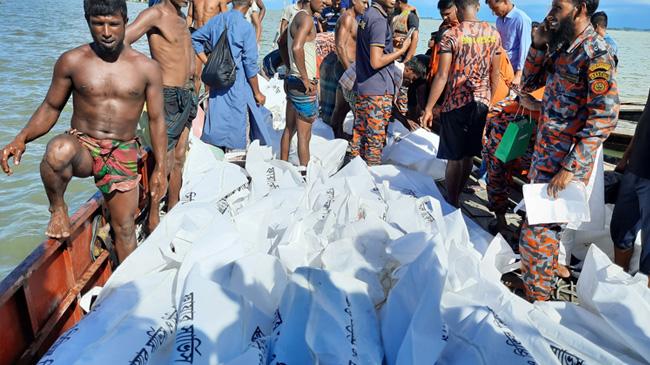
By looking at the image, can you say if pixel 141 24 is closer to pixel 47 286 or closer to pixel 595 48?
pixel 47 286

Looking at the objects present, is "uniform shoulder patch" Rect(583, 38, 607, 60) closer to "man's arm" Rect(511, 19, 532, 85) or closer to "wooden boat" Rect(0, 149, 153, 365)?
"wooden boat" Rect(0, 149, 153, 365)

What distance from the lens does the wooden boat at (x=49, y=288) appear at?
176 centimetres

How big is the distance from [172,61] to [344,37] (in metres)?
1.58

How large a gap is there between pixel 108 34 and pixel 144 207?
1322mm

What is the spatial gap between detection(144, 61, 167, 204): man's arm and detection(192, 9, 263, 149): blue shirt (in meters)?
1.63

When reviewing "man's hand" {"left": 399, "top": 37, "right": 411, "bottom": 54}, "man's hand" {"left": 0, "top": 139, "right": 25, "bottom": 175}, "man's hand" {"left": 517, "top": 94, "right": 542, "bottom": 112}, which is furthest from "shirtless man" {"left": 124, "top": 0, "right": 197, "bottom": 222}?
"man's hand" {"left": 517, "top": 94, "right": 542, "bottom": 112}

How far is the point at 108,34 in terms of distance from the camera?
7.66 feet

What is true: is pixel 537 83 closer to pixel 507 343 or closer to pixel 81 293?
pixel 507 343

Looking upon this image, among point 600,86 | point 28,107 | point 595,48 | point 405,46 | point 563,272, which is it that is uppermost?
point 595,48

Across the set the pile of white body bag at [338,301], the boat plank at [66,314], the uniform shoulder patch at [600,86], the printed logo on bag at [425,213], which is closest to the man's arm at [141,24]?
the pile of white body bag at [338,301]

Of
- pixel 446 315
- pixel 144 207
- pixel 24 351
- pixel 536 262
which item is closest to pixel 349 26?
pixel 144 207

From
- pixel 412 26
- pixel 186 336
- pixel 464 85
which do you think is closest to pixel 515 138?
pixel 464 85

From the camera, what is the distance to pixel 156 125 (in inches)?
110

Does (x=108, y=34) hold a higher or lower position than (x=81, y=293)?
higher
